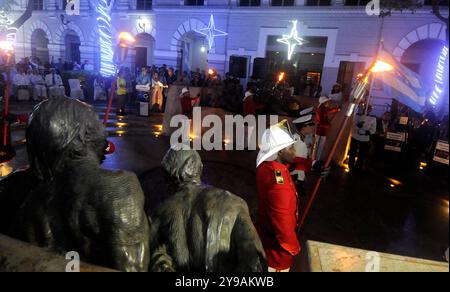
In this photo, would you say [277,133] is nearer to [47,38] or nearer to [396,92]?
[396,92]

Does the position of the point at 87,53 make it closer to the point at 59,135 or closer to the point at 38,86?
the point at 38,86

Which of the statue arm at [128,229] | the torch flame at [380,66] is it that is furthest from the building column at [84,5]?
the statue arm at [128,229]

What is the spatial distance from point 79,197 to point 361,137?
27.2 feet

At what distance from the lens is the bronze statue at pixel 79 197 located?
1191 millimetres

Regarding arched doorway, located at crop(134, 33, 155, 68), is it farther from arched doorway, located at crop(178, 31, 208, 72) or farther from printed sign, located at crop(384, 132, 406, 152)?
printed sign, located at crop(384, 132, 406, 152)

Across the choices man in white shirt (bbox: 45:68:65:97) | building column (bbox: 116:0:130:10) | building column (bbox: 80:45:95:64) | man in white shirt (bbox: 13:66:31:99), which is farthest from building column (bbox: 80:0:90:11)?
man in white shirt (bbox: 13:66:31:99)

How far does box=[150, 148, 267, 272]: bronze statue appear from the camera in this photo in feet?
4.41

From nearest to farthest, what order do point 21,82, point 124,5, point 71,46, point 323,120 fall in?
point 323,120
point 21,82
point 124,5
point 71,46

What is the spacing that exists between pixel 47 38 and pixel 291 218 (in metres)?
30.9

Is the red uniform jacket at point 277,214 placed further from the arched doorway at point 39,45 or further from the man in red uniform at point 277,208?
the arched doorway at point 39,45

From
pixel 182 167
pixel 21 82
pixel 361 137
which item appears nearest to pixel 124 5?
pixel 21 82

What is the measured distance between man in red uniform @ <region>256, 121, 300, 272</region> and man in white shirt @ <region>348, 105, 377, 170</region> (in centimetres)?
610

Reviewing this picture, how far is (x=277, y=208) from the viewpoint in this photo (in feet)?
8.62
